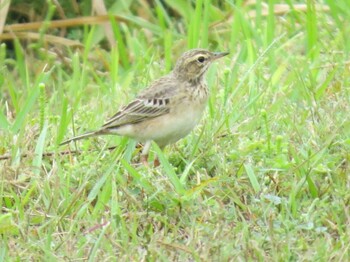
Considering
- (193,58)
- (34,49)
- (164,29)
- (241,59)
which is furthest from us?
(34,49)

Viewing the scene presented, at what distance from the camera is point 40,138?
6.83 meters

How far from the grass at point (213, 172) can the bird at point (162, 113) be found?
10 cm

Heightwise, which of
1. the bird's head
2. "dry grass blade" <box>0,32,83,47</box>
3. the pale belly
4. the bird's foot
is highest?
the bird's head

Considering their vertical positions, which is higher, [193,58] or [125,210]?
[193,58]

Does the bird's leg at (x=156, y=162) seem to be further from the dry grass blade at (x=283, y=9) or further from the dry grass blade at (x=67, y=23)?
the dry grass blade at (x=67, y=23)

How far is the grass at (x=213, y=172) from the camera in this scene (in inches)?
222

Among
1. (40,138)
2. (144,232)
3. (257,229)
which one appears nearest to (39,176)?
(40,138)

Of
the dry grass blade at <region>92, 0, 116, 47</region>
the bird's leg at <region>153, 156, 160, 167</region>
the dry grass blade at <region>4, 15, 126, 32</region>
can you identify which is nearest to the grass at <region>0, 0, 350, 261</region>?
the bird's leg at <region>153, 156, 160, 167</region>

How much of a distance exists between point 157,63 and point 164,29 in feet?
3.41

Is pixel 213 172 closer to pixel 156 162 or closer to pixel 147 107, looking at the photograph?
pixel 156 162

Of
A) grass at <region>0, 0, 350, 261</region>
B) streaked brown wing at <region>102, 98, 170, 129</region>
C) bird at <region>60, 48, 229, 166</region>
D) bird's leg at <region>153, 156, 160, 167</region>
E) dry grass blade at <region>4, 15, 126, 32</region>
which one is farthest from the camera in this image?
dry grass blade at <region>4, 15, 126, 32</region>

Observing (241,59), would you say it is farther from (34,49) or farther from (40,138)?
(34,49)

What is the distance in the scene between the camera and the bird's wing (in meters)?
7.15

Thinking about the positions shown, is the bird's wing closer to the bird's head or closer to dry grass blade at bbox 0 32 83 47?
the bird's head
